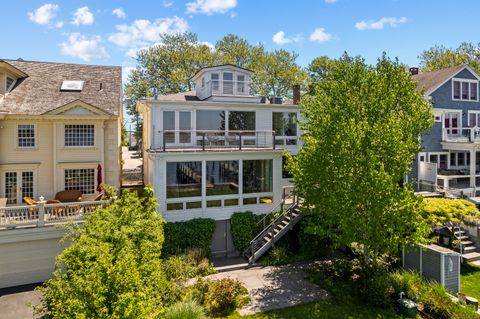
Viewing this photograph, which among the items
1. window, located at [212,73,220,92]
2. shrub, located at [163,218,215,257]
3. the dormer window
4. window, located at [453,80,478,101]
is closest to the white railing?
shrub, located at [163,218,215,257]

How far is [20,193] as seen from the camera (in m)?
19.5

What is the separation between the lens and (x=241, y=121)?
2216cm

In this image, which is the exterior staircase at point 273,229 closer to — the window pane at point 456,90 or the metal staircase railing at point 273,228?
the metal staircase railing at point 273,228

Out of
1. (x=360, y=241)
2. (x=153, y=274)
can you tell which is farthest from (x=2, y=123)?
(x=360, y=241)

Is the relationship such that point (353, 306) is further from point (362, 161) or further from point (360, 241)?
point (362, 161)

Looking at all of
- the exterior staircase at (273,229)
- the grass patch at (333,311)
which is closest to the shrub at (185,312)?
the grass patch at (333,311)

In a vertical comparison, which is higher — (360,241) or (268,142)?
(268,142)

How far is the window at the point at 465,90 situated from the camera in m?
27.4

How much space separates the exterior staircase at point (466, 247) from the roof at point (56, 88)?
22930 mm

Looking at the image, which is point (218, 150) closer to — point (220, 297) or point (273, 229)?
point (273, 229)

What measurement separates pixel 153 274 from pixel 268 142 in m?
14.4

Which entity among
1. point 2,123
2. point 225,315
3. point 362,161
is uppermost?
point 2,123

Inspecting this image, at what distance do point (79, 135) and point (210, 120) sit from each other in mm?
8652

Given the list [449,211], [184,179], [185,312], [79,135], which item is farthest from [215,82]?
[449,211]
